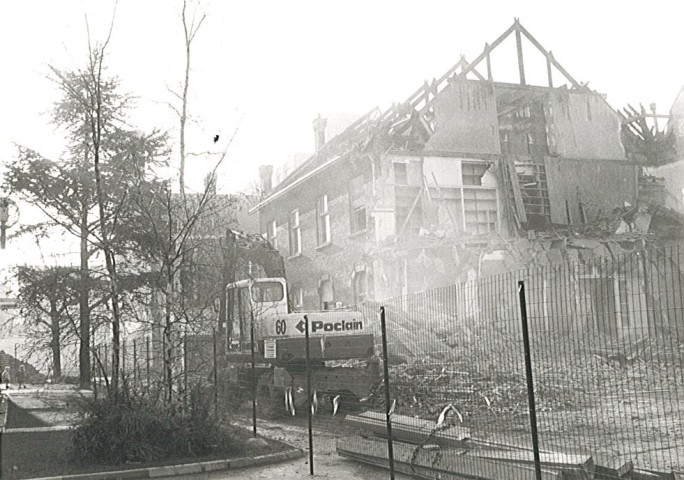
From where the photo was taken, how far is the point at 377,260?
2216 cm

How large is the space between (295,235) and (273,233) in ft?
9.94

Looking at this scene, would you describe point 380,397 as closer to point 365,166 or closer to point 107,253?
point 107,253

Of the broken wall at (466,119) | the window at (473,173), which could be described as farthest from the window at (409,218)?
the window at (473,173)

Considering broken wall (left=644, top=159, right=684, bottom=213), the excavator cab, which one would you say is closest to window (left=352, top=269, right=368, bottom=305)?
the excavator cab

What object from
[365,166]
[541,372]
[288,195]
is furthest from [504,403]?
[288,195]

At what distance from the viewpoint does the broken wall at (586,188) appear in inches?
947

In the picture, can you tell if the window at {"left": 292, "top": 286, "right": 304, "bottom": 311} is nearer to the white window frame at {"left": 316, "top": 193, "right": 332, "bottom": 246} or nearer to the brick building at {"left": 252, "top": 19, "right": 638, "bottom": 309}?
the brick building at {"left": 252, "top": 19, "right": 638, "bottom": 309}

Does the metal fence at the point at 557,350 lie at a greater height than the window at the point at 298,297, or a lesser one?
lesser

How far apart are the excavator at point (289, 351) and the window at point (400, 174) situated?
6903mm

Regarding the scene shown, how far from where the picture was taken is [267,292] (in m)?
16.5

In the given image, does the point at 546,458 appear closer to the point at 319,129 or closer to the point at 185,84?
the point at 185,84

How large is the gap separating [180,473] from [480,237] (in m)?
13.9

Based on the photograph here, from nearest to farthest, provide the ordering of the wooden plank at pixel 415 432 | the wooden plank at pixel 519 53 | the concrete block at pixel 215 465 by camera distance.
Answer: the wooden plank at pixel 415 432, the concrete block at pixel 215 465, the wooden plank at pixel 519 53

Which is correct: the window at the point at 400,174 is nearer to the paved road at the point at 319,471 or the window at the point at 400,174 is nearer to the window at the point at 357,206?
the window at the point at 357,206
